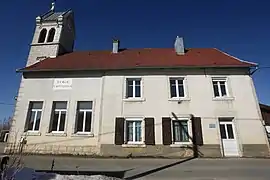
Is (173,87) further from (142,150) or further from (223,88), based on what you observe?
(142,150)

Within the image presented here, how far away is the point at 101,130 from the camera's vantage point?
13391 millimetres

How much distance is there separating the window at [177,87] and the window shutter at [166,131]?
75.1 inches

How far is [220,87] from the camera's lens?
46.4ft

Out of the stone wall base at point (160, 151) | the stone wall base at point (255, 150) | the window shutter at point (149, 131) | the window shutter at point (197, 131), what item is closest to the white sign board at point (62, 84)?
the stone wall base at point (160, 151)

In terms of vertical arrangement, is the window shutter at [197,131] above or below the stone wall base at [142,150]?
above

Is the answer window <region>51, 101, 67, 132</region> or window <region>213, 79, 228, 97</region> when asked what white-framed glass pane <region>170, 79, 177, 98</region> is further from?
window <region>51, 101, 67, 132</region>

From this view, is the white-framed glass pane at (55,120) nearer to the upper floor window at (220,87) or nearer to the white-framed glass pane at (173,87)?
the white-framed glass pane at (173,87)

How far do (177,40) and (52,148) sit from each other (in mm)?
13485

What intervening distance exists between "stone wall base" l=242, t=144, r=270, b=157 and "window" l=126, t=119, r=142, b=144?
6.67m

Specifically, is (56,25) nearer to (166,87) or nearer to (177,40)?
(177,40)

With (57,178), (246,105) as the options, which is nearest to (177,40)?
(246,105)

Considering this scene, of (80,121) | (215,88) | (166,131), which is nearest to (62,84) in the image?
(80,121)

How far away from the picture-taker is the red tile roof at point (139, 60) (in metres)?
14.7

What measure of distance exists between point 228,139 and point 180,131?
3.11 m
